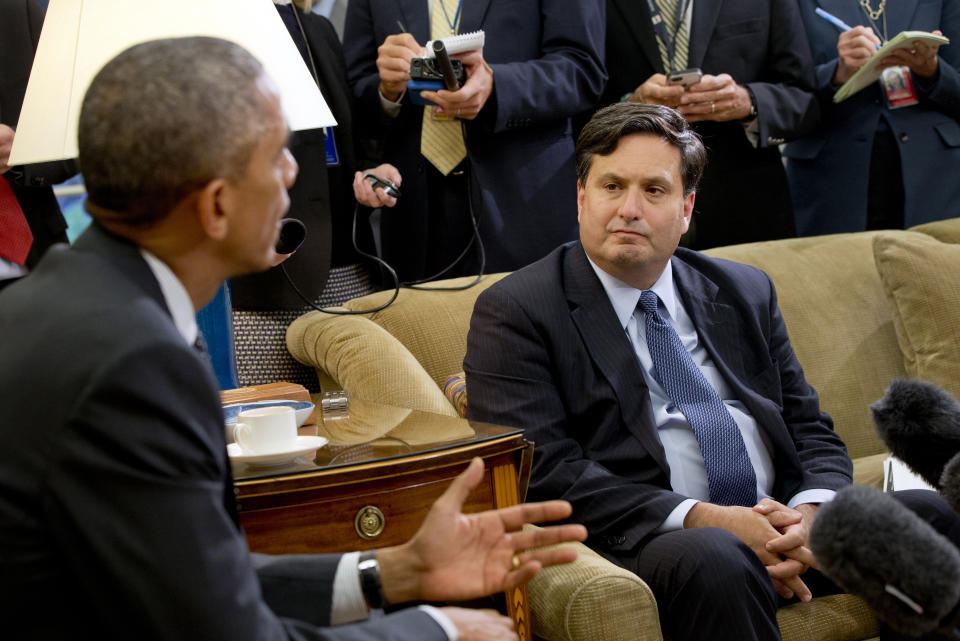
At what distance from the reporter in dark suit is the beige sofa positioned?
0.80ft

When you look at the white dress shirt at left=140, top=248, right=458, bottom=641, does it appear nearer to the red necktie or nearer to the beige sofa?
the beige sofa

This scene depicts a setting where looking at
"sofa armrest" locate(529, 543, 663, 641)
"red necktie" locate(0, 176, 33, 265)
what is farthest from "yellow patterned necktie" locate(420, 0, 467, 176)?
"sofa armrest" locate(529, 543, 663, 641)

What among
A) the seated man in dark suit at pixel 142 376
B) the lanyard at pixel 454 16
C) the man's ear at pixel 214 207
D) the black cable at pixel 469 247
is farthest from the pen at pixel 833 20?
the man's ear at pixel 214 207

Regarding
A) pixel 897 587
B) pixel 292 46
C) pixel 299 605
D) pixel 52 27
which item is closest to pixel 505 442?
pixel 299 605

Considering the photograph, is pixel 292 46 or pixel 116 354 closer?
pixel 116 354

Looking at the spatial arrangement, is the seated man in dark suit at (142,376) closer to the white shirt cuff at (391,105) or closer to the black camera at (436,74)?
the black camera at (436,74)

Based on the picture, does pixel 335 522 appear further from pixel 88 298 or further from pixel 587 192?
pixel 587 192

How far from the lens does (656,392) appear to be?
2.13 meters

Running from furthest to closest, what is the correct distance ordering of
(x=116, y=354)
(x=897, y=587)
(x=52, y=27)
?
(x=52, y=27), (x=897, y=587), (x=116, y=354)

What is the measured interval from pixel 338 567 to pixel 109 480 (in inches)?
15.8

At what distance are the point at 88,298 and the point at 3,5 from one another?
1878 millimetres

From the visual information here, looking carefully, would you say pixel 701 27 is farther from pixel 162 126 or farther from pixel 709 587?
pixel 162 126

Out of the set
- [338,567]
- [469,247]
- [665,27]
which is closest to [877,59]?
[665,27]

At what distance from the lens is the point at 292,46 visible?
1.79m
